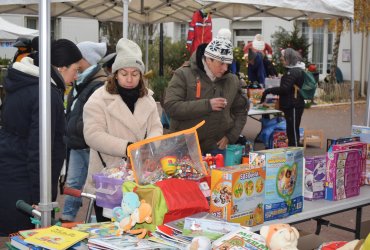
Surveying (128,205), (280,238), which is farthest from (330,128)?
(280,238)

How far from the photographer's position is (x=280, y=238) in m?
2.15

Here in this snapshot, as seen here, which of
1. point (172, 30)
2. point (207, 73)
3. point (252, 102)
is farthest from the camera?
point (172, 30)

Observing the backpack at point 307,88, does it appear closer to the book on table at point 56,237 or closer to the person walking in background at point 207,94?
the person walking in background at point 207,94

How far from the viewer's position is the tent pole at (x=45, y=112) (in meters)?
2.49

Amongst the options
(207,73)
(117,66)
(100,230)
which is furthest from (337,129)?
(100,230)

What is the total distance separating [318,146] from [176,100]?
6.64 m

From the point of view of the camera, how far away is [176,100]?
4.53 metres

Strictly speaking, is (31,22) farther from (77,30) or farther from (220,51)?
(220,51)

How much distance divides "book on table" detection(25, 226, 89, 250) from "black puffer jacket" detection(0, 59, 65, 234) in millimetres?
588

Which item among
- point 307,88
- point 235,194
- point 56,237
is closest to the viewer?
point 56,237

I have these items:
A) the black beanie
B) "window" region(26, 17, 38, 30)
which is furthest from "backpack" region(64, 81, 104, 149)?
"window" region(26, 17, 38, 30)

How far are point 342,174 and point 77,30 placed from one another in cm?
2002

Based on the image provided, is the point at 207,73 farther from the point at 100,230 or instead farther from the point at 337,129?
the point at 337,129

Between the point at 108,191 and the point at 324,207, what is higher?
the point at 108,191
